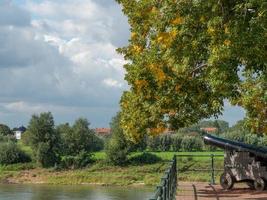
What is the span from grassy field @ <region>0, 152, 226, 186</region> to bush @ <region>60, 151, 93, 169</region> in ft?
4.25

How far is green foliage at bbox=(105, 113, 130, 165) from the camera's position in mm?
80000

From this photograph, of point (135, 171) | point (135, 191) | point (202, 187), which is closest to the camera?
point (202, 187)

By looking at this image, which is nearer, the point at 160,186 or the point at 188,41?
the point at 160,186

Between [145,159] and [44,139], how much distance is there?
1594 centimetres

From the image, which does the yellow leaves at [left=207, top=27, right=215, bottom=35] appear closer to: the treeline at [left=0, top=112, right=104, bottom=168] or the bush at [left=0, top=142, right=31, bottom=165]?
the treeline at [left=0, top=112, right=104, bottom=168]

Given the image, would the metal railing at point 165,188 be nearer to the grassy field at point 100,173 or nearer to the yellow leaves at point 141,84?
the yellow leaves at point 141,84

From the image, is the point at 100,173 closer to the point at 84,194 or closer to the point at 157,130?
the point at 84,194

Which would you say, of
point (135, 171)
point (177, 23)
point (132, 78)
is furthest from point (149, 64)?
point (135, 171)

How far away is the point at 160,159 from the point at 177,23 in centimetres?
7184

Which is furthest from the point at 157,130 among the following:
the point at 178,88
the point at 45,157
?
the point at 45,157

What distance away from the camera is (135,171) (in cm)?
7612

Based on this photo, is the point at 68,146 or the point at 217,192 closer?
the point at 217,192

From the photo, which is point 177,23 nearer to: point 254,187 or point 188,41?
point 188,41

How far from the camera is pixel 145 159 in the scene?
8119 centimetres
